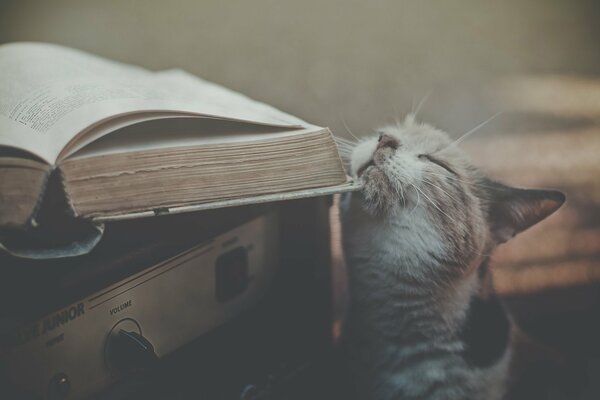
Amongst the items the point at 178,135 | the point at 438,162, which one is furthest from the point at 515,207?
the point at 178,135

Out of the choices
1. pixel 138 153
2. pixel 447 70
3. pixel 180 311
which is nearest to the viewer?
pixel 138 153

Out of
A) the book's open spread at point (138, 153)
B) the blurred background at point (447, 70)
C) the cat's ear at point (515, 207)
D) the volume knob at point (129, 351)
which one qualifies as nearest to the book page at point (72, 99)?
the book's open spread at point (138, 153)

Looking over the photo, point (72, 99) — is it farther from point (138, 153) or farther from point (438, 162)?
point (438, 162)

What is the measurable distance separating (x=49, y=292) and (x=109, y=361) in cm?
A: 13

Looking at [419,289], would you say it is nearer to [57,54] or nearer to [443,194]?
[443,194]

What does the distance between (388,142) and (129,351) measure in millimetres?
454

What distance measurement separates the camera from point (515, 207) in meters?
0.77

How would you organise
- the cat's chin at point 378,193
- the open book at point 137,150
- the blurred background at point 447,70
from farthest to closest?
the blurred background at point 447,70, the cat's chin at point 378,193, the open book at point 137,150

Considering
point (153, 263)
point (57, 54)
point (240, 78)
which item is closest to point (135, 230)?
point (153, 263)

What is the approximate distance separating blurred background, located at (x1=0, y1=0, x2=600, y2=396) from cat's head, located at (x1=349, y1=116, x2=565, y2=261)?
1.10ft

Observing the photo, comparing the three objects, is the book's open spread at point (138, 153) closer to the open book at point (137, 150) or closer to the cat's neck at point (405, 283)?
the open book at point (137, 150)

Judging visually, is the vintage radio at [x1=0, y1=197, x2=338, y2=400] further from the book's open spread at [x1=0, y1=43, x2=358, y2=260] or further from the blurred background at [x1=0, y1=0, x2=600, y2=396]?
the blurred background at [x1=0, y1=0, x2=600, y2=396]

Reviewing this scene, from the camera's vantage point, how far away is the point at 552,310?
1151 mm

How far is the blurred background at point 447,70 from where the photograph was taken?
1121mm
